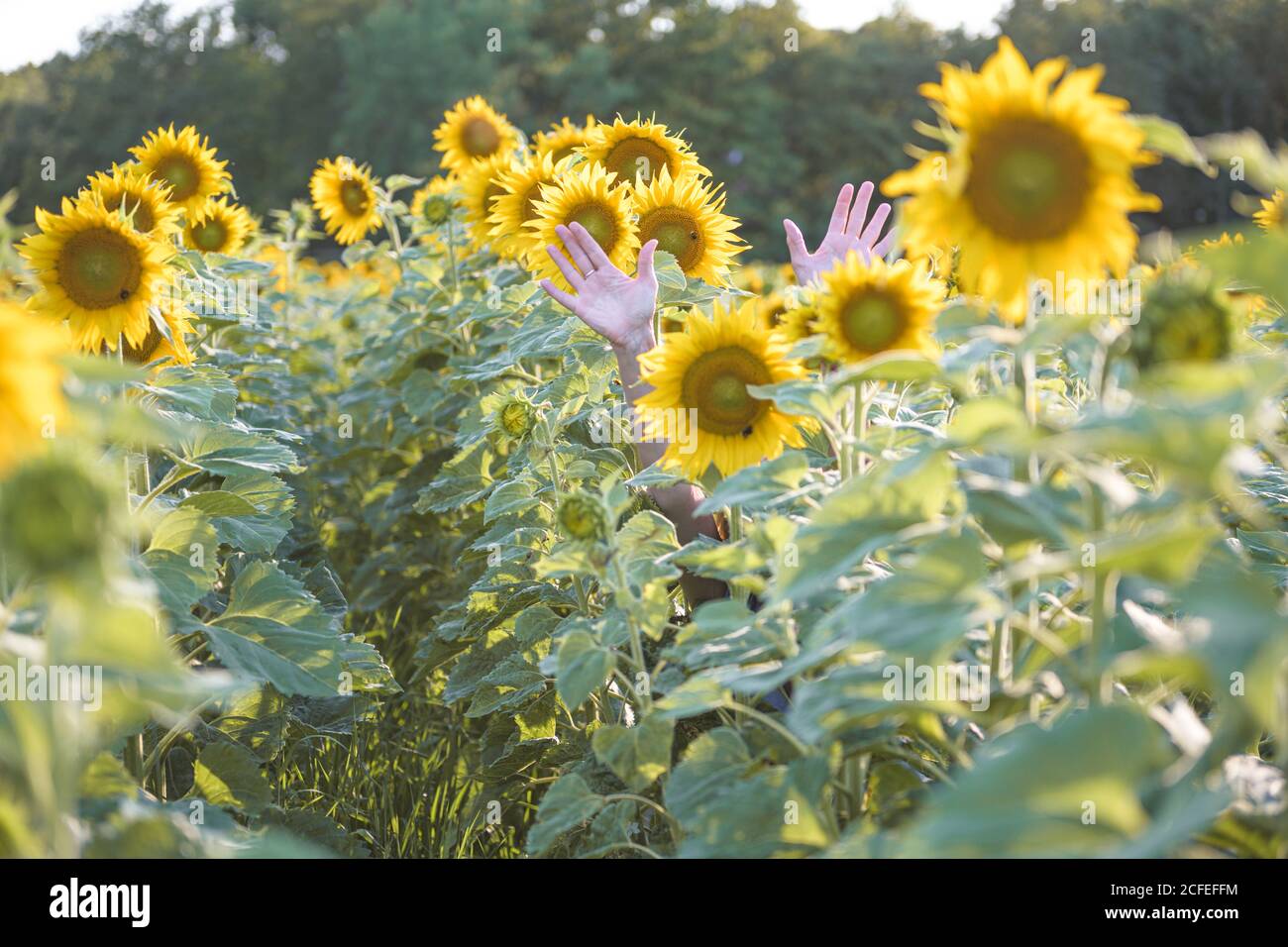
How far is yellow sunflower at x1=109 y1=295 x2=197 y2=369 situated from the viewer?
7.45ft

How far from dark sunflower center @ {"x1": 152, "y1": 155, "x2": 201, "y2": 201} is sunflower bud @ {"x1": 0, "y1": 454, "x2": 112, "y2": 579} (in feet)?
9.06

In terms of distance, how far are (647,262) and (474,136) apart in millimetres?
2200

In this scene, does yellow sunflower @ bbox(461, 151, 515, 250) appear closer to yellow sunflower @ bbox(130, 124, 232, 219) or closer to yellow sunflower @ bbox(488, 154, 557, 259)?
yellow sunflower @ bbox(488, 154, 557, 259)

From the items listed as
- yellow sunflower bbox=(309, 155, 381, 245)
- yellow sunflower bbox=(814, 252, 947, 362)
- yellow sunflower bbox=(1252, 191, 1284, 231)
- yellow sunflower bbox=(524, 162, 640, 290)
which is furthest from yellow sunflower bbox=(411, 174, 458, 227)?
yellow sunflower bbox=(814, 252, 947, 362)

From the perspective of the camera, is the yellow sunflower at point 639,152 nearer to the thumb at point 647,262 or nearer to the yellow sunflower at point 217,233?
the thumb at point 647,262

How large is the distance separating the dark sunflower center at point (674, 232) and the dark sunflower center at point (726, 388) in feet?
2.59

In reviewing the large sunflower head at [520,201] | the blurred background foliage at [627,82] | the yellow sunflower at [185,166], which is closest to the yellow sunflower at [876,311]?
the large sunflower head at [520,201]

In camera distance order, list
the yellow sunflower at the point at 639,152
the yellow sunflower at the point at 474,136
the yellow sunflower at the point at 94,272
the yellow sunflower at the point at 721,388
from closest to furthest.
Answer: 1. the yellow sunflower at the point at 721,388
2. the yellow sunflower at the point at 94,272
3. the yellow sunflower at the point at 639,152
4. the yellow sunflower at the point at 474,136

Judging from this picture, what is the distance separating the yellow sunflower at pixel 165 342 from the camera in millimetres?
2271
